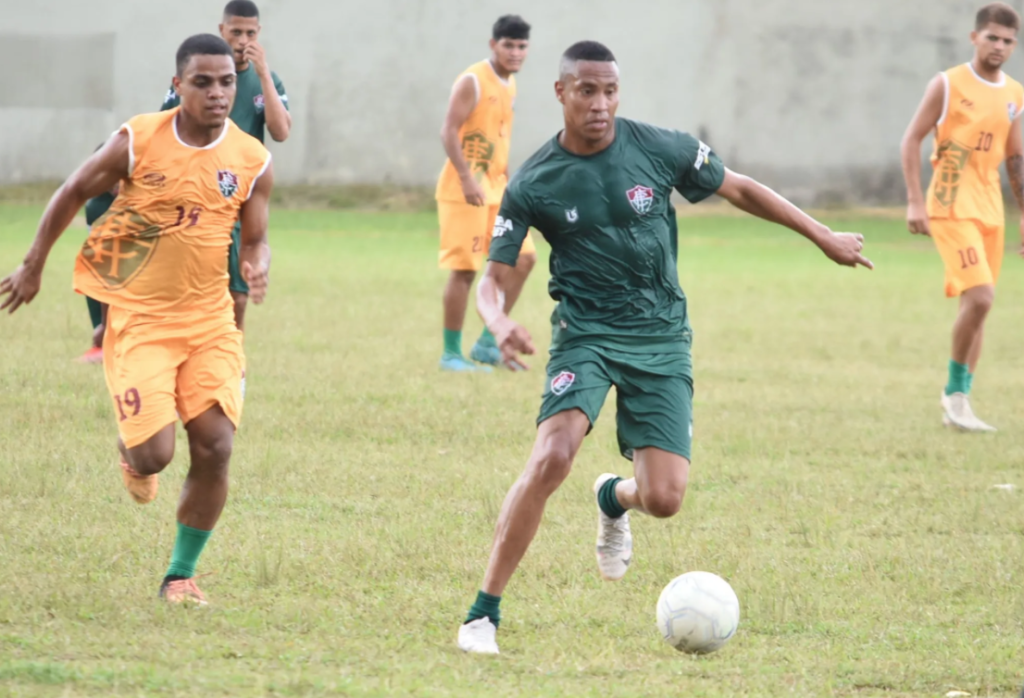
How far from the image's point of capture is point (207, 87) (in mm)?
5324

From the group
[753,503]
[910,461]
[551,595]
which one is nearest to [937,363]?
[910,461]

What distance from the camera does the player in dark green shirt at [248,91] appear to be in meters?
8.42

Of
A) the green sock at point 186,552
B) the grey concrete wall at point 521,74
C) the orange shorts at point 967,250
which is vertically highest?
the orange shorts at point 967,250

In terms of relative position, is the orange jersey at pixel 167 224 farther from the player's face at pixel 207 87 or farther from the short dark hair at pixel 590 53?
the short dark hair at pixel 590 53

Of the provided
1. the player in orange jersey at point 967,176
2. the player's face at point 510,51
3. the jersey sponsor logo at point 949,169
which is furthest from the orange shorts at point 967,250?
the player's face at point 510,51

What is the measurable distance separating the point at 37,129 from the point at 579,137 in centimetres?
2347

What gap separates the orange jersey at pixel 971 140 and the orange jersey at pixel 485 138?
11.3ft

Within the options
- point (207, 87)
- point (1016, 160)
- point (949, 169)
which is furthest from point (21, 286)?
point (1016, 160)

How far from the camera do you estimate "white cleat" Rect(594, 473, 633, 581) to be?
18.7 feet

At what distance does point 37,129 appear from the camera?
2677 cm

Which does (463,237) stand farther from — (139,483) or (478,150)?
(139,483)

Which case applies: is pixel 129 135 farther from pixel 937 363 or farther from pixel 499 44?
pixel 937 363

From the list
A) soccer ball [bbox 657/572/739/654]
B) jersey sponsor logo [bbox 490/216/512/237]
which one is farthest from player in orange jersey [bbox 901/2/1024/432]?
soccer ball [bbox 657/572/739/654]

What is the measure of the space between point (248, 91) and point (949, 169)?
455 cm
